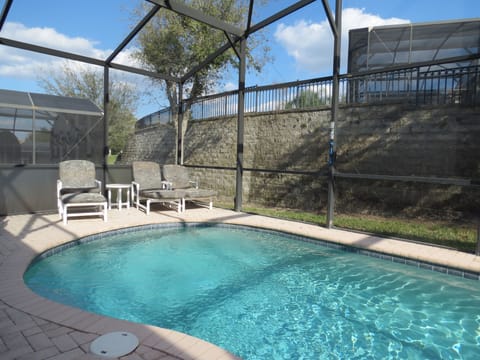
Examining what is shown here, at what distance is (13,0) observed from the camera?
5113mm

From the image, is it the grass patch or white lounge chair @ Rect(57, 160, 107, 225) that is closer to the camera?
the grass patch

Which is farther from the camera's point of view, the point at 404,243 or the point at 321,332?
the point at 404,243

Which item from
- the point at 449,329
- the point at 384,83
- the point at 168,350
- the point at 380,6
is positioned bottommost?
Result: the point at 449,329

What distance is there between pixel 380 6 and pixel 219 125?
5.65 m

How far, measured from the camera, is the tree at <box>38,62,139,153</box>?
20797 millimetres

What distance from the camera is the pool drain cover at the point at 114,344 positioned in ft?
5.96

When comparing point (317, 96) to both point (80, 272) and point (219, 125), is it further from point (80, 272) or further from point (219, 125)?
point (80, 272)

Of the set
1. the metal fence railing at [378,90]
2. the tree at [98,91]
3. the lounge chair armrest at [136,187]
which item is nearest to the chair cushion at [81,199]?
the lounge chair armrest at [136,187]

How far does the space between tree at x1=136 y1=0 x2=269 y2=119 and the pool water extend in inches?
299

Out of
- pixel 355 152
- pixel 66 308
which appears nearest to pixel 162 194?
pixel 66 308

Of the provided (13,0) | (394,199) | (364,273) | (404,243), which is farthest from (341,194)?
(13,0)

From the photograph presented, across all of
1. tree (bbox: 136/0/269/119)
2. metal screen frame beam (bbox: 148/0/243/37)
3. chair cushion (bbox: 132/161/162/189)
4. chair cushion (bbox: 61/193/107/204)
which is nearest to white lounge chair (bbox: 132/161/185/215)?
chair cushion (bbox: 132/161/162/189)

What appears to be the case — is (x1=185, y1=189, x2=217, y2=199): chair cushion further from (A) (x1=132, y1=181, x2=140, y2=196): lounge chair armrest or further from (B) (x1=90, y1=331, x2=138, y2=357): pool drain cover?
(B) (x1=90, y1=331, x2=138, y2=357): pool drain cover

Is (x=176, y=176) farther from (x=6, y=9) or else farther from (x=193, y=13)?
(x=6, y=9)
